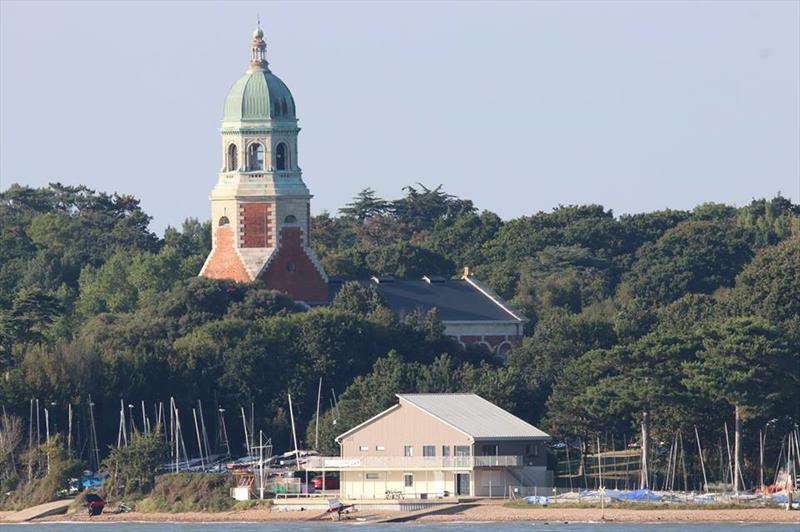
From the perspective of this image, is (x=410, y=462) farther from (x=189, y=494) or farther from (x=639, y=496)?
(x=639, y=496)

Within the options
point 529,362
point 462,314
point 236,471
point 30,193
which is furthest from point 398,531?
point 30,193

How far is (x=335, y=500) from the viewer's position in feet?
316

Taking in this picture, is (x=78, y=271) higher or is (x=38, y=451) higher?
(x=78, y=271)

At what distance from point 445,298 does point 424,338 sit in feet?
27.1

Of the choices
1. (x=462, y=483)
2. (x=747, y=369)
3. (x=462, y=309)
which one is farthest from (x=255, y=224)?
(x=747, y=369)

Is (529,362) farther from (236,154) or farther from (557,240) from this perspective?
(557,240)

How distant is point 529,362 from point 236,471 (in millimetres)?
15911

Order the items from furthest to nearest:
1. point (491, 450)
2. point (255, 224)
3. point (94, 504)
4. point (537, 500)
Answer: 1. point (255, 224)
2. point (491, 450)
3. point (94, 504)
4. point (537, 500)

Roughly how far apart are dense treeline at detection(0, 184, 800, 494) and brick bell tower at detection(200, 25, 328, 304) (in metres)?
1.78

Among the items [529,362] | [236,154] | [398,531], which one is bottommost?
[398,531]

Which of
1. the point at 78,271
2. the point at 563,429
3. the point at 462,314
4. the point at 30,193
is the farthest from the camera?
the point at 30,193

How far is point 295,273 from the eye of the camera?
118 m

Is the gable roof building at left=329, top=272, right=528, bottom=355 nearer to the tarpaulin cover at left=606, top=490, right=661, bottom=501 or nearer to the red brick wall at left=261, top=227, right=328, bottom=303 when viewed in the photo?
the red brick wall at left=261, top=227, right=328, bottom=303

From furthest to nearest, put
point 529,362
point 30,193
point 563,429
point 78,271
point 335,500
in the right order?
point 30,193 → point 78,271 → point 529,362 → point 563,429 → point 335,500
